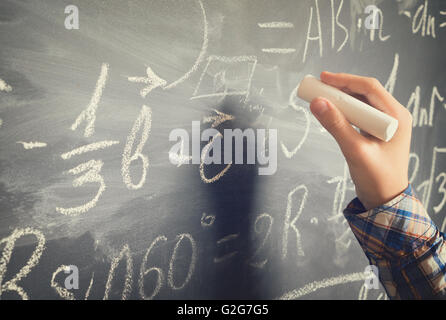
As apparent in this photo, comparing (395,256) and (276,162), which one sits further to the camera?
(276,162)

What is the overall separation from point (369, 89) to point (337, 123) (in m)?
0.11

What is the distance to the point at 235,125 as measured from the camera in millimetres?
525

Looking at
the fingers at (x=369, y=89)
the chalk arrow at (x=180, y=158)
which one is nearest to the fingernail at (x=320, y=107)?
the fingers at (x=369, y=89)

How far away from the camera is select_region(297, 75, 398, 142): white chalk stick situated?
354 mm

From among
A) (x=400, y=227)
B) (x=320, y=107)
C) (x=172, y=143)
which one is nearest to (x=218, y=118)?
(x=172, y=143)

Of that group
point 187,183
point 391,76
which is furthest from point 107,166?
point 391,76

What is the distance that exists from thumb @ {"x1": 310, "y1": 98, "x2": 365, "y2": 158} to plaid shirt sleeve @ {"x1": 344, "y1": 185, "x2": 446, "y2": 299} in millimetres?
100

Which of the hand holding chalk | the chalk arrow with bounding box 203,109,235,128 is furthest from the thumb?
the chalk arrow with bounding box 203,109,235,128

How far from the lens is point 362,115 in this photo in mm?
362

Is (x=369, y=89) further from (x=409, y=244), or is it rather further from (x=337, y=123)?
(x=409, y=244)

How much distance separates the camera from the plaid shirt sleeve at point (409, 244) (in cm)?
38

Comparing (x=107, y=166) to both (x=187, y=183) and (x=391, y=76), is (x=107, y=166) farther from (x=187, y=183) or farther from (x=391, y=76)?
(x=391, y=76)

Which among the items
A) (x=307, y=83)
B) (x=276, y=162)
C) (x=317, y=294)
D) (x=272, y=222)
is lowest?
(x=317, y=294)

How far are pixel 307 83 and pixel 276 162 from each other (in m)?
0.19
